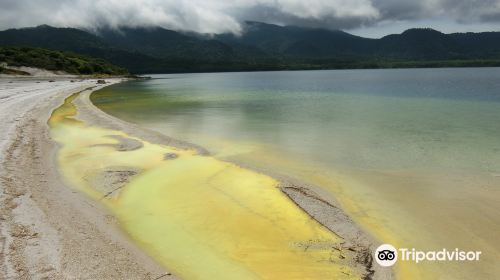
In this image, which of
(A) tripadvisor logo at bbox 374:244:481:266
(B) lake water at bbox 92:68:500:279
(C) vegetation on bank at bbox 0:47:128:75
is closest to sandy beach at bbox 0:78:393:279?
(A) tripadvisor logo at bbox 374:244:481:266

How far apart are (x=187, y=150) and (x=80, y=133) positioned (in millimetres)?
Result: 9352

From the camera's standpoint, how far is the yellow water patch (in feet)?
28.1

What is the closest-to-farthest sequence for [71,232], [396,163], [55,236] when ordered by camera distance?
[55,236]
[71,232]
[396,163]

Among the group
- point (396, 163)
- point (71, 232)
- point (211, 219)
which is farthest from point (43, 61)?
point (211, 219)

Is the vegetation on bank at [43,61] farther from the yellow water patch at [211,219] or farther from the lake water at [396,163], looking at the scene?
the yellow water patch at [211,219]

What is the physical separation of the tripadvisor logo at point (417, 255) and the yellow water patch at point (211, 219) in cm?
107

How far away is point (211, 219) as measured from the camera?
1116 cm

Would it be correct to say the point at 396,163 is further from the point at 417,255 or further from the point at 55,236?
the point at 55,236

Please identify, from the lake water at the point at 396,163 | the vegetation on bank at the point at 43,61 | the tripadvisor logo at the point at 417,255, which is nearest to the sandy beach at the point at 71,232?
the tripadvisor logo at the point at 417,255

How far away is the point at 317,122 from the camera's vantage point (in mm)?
32094

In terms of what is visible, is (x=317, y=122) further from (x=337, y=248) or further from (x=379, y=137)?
(x=337, y=248)

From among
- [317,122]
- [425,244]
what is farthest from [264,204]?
[317,122]

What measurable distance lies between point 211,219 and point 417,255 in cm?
545

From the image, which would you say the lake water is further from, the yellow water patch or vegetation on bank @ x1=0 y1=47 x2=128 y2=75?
vegetation on bank @ x1=0 y1=47 x2=128 y2=75
